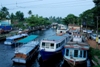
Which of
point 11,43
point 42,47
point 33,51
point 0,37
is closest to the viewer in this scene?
point 42,47

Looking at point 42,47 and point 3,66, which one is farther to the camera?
point 42,47

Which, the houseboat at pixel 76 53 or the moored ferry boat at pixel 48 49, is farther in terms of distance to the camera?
the moored ferry boat at pixel 48 49

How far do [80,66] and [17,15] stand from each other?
99.7m

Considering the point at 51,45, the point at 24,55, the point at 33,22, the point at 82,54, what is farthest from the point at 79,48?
the point at 33,22

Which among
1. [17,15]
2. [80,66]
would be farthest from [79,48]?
[17,15]

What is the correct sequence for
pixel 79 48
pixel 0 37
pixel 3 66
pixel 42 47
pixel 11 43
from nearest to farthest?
pixel 79 48 → pixel 3 66 → pixel 42 47 → pixel 11 43 → pixel 0 37

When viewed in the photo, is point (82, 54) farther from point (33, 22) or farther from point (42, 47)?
point (33, 22)

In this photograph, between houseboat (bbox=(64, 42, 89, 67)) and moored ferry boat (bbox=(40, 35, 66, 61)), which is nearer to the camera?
houseboat (bbox=(64, 42, 89, 67))

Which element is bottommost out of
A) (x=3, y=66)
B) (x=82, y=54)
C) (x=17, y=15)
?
(x=3, y=66)

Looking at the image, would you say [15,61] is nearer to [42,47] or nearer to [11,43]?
[42,47]

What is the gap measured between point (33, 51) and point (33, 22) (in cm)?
6198

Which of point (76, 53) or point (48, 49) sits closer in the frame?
point (76, 53)

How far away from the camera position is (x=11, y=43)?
43094 millimetres

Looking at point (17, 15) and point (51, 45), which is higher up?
point (17, 15)
